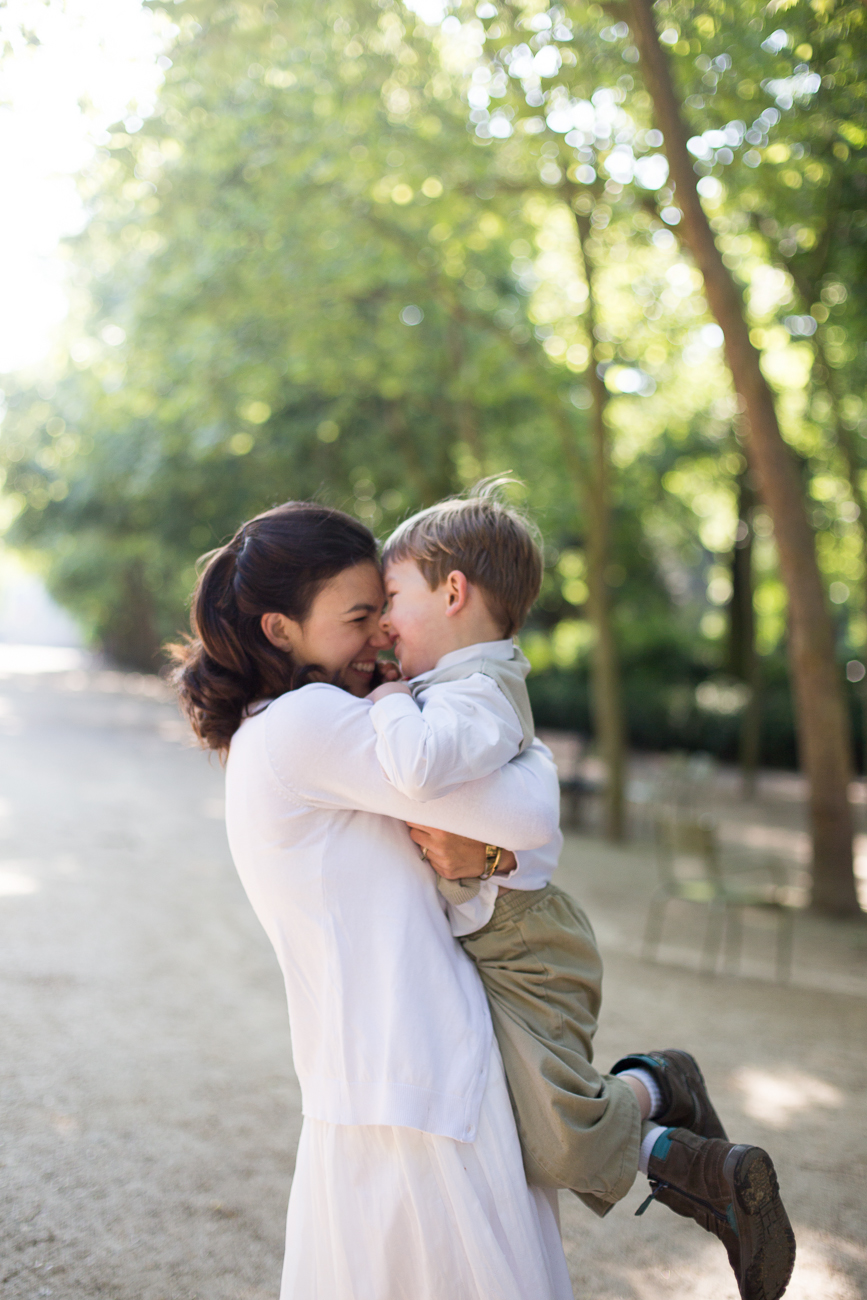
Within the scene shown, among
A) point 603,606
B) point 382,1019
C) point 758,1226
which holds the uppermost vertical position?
point 382,1019

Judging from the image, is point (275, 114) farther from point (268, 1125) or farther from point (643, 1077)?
point (643, 1077)

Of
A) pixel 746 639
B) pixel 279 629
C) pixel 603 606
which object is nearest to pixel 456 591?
pixel 279 629

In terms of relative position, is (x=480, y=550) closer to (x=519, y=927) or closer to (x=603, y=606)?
(x=519, y=927)

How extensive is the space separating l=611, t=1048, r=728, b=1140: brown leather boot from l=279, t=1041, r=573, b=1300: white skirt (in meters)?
0.51

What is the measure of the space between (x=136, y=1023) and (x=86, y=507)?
19073mm

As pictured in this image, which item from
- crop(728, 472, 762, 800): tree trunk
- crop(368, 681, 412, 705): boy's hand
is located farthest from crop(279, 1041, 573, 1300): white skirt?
crop(728, 472, 762, 800): tree trunk

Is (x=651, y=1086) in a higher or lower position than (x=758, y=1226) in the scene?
higher

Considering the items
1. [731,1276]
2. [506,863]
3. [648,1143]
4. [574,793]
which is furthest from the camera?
[574,793]

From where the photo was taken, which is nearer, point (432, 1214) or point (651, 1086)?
point (432, 1214)

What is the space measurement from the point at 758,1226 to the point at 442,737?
1.25 metres

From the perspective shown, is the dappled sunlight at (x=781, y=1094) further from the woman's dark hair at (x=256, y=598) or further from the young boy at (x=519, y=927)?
the woman's dark hair at (x=256, y=598)

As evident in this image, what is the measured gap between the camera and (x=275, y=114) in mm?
10047

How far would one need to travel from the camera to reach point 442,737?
1.92m

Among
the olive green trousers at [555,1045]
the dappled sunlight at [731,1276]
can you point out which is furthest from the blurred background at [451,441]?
the olive green trousers at [555,1045]
